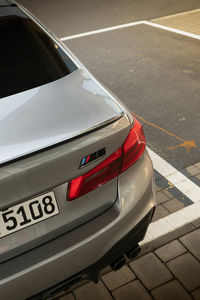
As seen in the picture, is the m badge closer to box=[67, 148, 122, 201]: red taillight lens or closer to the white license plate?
box=[67, 148, 122, 201]: red taillight lens

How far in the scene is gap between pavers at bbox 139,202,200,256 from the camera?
2.88 metres

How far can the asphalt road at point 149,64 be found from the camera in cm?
438

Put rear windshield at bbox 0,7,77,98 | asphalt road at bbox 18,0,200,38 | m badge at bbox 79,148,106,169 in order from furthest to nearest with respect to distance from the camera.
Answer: asphalt road at bbox 18,0,200,38 → rear windshield at bbox 0,7,77,98 → m badge at bbox 79,148,106,169

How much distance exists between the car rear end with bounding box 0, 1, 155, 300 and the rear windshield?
11 centimetres

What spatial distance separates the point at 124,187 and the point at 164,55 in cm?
508

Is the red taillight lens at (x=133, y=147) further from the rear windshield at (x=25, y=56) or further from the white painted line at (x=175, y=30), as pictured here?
the white painted line at (x=175, y=30)

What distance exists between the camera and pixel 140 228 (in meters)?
2.15

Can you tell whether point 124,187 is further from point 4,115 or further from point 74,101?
point 4,115

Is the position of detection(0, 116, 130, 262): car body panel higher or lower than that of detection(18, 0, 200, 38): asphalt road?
higher

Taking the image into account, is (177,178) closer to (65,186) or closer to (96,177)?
(96,177)

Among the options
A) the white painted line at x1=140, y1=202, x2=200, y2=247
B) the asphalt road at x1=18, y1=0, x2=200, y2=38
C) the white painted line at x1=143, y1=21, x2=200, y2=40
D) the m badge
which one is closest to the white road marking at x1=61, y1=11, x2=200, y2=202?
the white painted line at x1=140, y1=202, x2=200, y2=247

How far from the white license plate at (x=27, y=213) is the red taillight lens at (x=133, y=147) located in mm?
450

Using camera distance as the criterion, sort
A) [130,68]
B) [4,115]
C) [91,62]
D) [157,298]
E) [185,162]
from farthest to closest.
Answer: [91,62] → [130,68] → [185,162] → [157,298] → [4,115]

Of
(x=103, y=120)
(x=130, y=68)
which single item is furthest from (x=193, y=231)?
(x=130, y=68)
